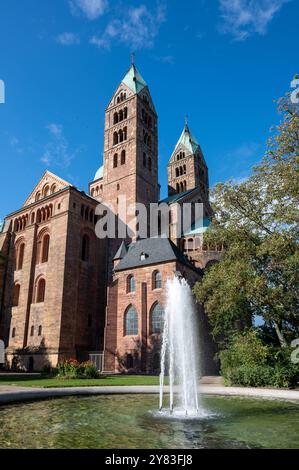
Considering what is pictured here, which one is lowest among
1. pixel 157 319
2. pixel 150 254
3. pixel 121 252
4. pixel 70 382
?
pixel 70 382

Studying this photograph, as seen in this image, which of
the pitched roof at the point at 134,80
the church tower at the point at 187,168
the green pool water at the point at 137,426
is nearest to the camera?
the green pool water at the point at 137,426

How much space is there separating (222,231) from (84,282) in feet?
71.6

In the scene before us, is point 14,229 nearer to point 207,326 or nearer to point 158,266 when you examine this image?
point 158,266

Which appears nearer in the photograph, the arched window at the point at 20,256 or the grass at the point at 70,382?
the grass at the point at 70,382

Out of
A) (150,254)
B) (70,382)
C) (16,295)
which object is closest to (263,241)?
(70,382)

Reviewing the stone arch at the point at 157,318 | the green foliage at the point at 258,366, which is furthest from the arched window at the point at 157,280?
the green foliage at the point at 258,366

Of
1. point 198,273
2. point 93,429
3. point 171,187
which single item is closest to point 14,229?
point 198,273

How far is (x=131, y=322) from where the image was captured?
35.2 meters

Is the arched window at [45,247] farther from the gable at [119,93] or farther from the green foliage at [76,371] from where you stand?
the gable at [119,93]

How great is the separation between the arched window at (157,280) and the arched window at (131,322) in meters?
3.27

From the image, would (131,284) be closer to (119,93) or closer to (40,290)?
(40,290)

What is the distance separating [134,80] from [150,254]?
110 feet

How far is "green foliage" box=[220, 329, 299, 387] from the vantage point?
18844mm

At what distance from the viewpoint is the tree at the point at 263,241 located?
18984mm
